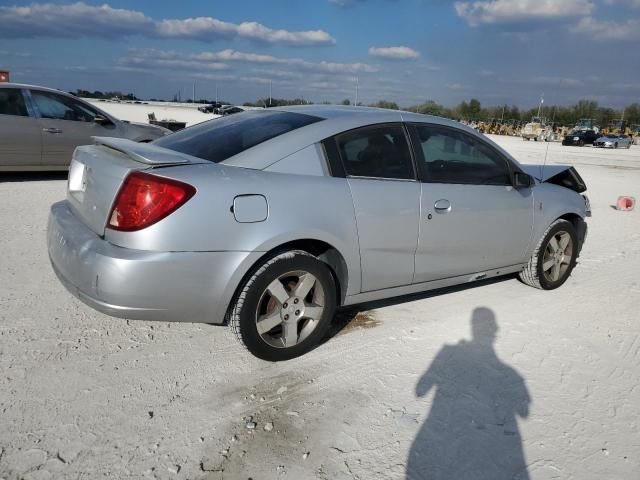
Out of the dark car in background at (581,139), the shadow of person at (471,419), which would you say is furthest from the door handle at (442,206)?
the dark car in background at (581,139)

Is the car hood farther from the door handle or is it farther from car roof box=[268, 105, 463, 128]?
the door handle

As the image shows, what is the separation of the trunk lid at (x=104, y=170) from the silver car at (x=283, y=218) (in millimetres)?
13

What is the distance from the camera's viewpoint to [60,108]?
9.09 metres

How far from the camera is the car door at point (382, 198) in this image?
11.5 ft

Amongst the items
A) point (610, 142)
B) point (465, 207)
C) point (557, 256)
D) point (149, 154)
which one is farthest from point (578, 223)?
point (610, 142)

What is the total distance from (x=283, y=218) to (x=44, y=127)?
742 cm

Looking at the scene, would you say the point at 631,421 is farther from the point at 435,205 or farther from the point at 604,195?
the point at 604,195

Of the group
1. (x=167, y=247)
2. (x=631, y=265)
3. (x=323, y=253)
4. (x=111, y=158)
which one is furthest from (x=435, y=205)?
(x=631, y=265)

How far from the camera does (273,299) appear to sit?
327 cm

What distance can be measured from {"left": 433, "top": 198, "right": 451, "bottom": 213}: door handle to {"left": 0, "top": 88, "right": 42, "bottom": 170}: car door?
297 inches

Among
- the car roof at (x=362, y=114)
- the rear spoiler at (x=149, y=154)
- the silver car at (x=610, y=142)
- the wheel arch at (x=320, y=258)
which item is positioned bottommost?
the wheel arch at (x=320, y=258)

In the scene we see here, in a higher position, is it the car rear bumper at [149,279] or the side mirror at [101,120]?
the side mirror at [101,120]

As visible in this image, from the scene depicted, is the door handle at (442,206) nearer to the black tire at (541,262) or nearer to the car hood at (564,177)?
the black tire at (541,262)

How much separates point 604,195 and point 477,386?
1098cm
